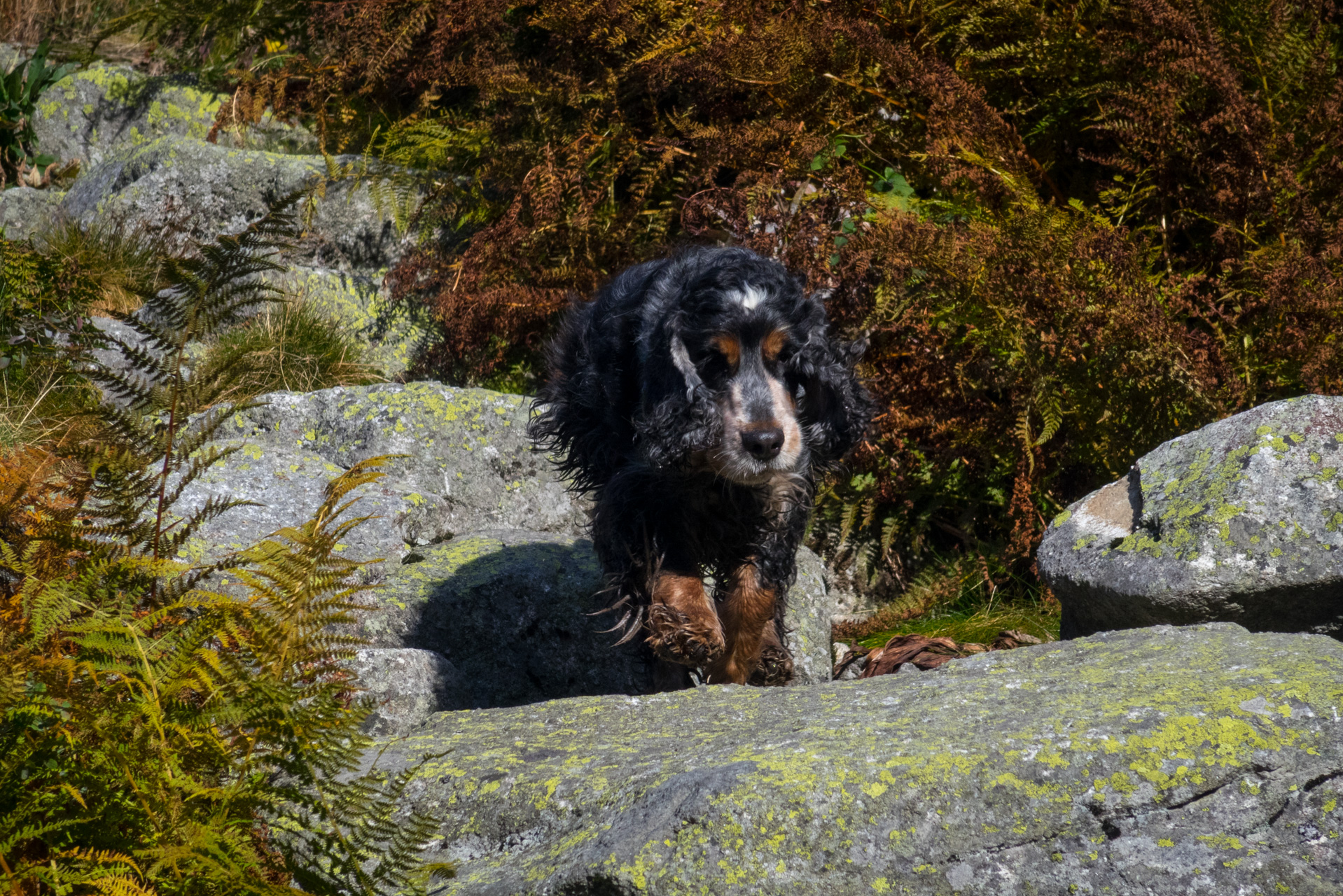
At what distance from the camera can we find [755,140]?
6262 millimetres

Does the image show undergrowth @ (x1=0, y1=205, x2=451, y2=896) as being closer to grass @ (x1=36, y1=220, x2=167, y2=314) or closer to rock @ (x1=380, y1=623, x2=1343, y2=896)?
rock @ (x1=380, y1=623, x2=1343, y2=896)

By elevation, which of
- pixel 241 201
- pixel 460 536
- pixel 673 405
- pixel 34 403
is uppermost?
pixel 241 201

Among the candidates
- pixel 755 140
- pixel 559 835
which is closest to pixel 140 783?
pixel 559 835

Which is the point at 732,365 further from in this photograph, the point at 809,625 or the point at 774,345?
the point at 809,625

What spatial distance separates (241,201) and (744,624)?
591cm

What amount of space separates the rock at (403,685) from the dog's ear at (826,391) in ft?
5.39

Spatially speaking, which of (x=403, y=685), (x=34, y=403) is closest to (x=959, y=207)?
(x=403, y=685)

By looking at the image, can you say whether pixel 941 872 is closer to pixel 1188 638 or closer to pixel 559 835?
pixel 559 835

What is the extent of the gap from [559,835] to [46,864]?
0.95 m

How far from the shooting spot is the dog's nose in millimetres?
3734

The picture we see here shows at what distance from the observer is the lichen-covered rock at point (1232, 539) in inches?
134

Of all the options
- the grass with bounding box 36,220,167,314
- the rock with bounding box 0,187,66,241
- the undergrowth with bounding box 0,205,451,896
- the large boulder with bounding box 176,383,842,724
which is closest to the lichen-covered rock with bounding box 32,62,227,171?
the rock with bounding box 0,187,66,241

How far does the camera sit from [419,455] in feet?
19.4

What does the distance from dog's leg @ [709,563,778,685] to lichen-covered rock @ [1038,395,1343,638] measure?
1.03 meters
